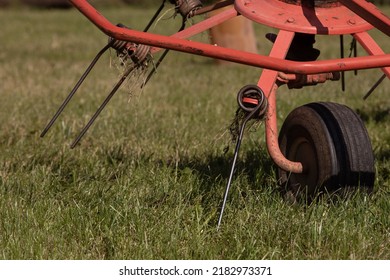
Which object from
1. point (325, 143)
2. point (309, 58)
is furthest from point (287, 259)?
point (309, 58)

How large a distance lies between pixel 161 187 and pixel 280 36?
93cm

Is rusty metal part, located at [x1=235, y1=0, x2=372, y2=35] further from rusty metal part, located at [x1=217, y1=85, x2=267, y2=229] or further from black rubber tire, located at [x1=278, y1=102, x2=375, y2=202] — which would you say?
rusty metal part, located at [x1=217, y1=85, x2=267, y2=229]

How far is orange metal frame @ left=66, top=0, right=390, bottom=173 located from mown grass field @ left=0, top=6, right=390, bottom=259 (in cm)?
40

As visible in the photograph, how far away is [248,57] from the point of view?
9.50 ft

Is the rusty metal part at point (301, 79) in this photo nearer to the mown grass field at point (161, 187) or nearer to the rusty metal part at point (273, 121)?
the rusty metal part at point (273, 121)

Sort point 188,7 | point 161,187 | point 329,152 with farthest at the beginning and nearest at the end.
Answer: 1. point 188,7
2. point 161,187
3. point 329,152

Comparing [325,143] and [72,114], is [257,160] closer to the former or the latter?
[325,143]

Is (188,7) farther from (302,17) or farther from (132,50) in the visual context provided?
(302,17)

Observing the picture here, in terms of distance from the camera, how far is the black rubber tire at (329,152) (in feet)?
11.3

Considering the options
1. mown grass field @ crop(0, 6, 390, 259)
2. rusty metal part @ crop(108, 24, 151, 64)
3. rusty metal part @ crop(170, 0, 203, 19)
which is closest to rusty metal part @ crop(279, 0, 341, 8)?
rusty metal part @ crop(170, 0, 203, 19)

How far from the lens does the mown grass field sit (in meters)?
3.04

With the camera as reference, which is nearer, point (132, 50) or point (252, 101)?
point (252, 101)

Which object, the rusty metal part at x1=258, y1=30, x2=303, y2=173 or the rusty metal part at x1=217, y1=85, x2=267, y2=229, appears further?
the rusty metal part at x1=258, y1=30, x2=303, y2=173

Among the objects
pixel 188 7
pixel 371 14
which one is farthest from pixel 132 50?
pixel 371 14
